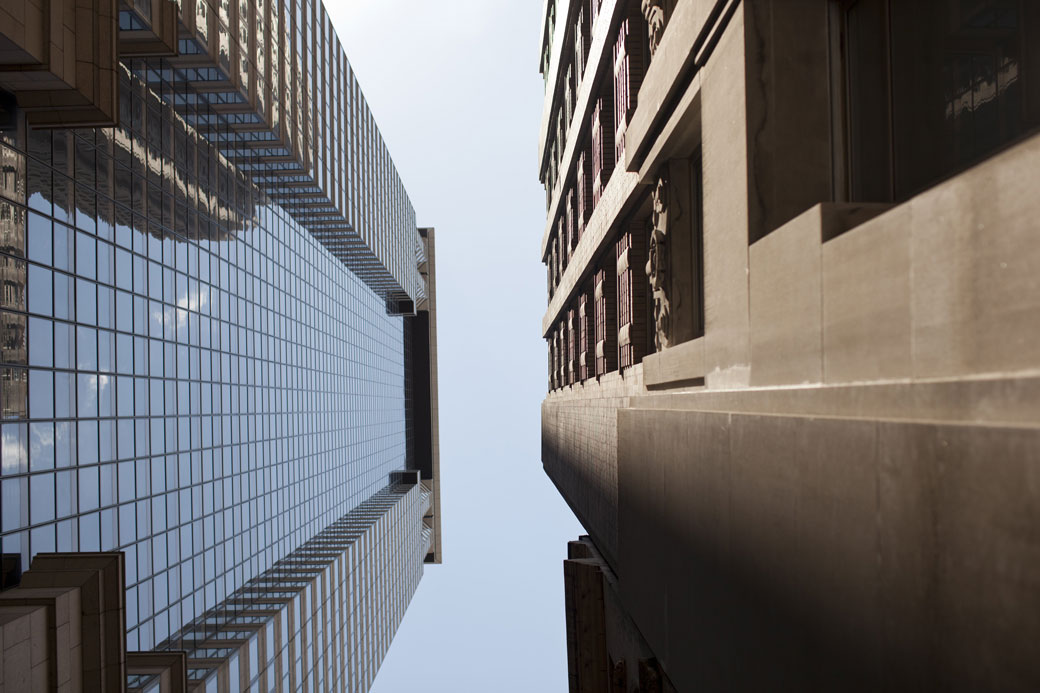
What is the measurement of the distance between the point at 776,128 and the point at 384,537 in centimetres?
6811

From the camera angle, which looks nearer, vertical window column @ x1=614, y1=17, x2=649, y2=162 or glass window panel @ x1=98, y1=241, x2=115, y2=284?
vertical window column @ x1=614, y1=17, x2=649, y2=162

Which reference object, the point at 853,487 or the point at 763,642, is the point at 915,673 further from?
the point at 763,642

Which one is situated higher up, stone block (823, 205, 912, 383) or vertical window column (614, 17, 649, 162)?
vertical window column (614, 17, 649, 162)

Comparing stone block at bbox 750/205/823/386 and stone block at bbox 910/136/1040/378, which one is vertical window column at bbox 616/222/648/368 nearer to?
stone block at bbox 750/205/823/386

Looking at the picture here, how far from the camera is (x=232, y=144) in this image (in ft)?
119

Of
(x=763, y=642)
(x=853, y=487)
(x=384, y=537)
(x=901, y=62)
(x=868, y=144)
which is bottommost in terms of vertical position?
(x=384, y=537)

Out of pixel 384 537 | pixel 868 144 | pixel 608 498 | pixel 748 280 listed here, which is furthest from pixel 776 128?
pixel 384 537

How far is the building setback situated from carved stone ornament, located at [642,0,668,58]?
0.27 ft

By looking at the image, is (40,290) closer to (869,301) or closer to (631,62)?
(631,62)

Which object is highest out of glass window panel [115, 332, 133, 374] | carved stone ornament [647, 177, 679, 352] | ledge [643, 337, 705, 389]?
carved stone ornament [647, 177, 679, 352]

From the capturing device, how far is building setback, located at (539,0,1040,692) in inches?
176

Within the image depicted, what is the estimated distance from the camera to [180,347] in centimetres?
3053

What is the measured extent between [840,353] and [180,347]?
1202 inches

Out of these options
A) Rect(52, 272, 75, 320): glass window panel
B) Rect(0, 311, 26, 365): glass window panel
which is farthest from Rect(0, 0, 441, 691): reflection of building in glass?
Rect(52, 272, 75, 320): glass window panel
